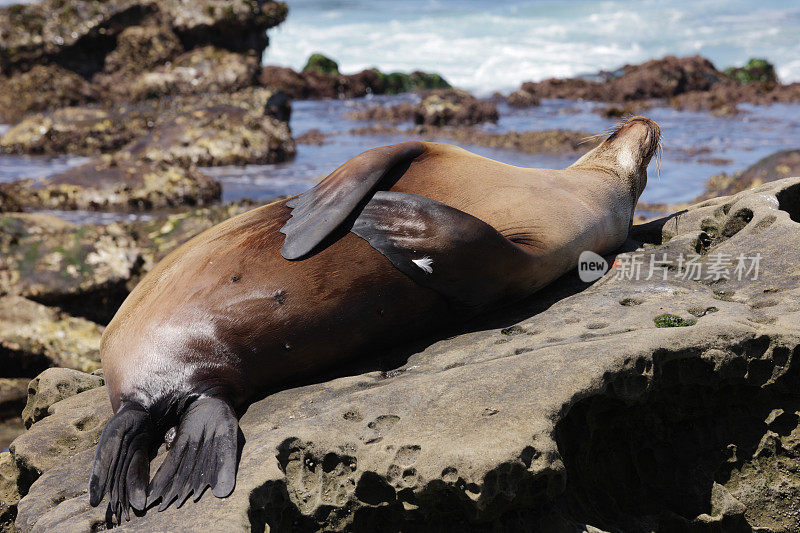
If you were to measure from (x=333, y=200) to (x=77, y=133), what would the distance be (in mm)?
13287

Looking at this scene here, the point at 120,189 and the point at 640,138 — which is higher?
the point at 640,138

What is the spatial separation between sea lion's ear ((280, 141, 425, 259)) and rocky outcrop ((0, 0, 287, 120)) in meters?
14.7

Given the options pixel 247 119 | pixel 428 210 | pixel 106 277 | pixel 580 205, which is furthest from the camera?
pixel 247 119

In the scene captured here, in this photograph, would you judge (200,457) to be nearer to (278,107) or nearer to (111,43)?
(278,107)

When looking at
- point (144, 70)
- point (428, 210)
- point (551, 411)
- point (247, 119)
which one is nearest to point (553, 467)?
point (551, 411)

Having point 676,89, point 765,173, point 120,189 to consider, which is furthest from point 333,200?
point 676,89

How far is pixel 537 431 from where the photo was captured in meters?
2.80

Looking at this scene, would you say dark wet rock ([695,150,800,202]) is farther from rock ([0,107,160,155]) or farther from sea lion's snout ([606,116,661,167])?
rock ([0,107,160,155])

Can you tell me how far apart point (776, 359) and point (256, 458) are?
7.38 feet

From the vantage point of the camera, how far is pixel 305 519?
2891 millimetres

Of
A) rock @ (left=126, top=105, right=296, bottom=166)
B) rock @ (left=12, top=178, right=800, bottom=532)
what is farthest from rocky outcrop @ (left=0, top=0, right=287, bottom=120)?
rock @ (left=12, top=178, right=800, bottom=532)

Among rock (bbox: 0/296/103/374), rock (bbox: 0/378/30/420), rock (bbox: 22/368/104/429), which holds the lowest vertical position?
rock (bbox: 0/378/30/420)

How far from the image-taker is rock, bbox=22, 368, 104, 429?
434cm

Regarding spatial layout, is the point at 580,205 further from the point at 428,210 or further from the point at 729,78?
the point at 729,78
